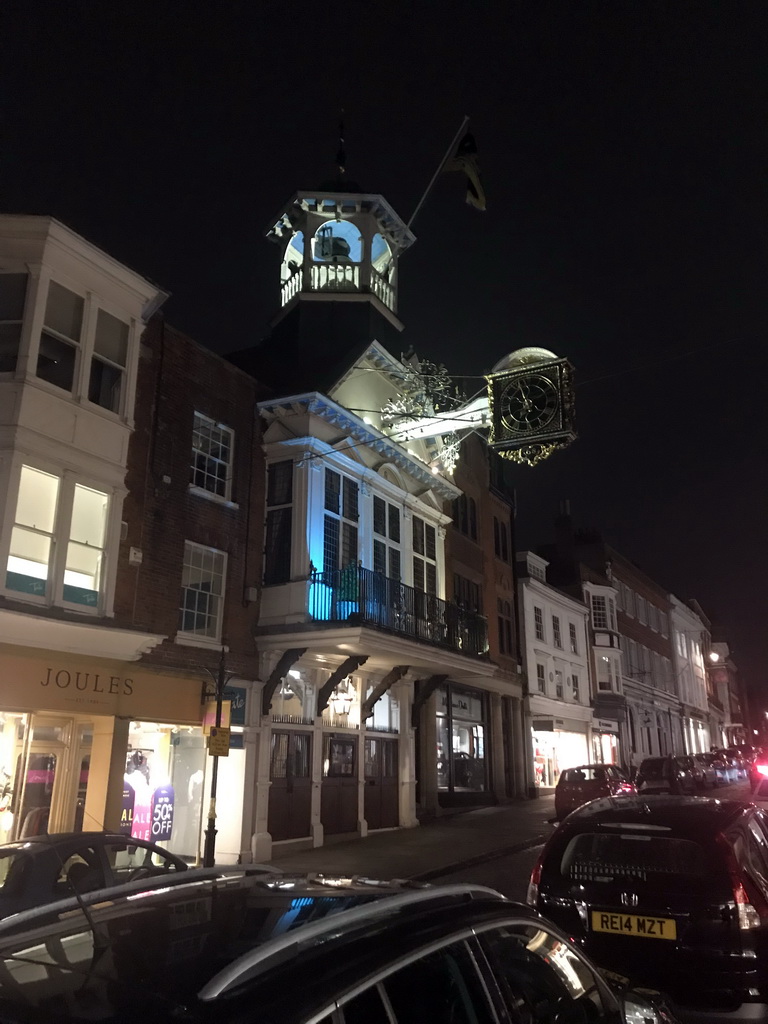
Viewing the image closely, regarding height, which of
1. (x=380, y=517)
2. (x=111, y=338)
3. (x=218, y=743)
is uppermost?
(x=111, y=338)

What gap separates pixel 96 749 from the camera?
13.0 m

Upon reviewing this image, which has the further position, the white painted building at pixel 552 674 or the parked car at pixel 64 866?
the white painted building at pixel 552 674

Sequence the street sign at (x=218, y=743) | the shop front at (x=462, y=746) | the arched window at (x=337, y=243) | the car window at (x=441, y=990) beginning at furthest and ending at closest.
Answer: the shop front at (x=462, y=746) < the arched window at (x=337, y=243) < the street sign at (x=218, y=743) < the car window at (x=441, y=990)

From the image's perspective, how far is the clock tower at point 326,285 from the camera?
20.3m

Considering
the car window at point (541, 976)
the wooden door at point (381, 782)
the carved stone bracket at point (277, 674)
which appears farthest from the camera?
the wooden door at point (381, 782)

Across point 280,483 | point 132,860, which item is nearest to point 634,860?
point 132,860

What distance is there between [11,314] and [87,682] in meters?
6.05

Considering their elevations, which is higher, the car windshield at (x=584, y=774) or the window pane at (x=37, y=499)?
the window pane at (x=37, y=499)

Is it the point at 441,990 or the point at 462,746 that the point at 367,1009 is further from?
the point at 462,746

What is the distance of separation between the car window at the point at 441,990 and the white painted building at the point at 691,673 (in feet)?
192

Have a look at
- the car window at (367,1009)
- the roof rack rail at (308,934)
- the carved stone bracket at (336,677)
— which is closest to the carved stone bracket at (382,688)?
the carved stone bracket at (336,677)

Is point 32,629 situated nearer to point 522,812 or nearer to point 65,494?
point 65,494

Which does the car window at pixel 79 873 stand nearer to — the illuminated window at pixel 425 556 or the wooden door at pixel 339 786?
the wooden door at pixel 339 786

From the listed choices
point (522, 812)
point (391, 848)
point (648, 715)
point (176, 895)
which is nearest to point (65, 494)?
point (391, 848)
